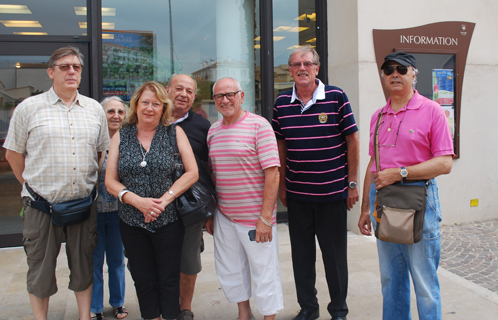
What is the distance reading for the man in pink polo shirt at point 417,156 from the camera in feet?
8.02

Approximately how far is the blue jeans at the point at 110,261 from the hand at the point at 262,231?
1267 millimetres

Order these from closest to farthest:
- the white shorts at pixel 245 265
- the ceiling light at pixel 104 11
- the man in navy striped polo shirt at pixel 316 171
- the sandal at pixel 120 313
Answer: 1. the white shorts at pixel 245 265
2. the man in navy striped polo shirt at pixel 316 171
3. the sandal at pixel 120 313
4. the ceiling light at pixel 104 11

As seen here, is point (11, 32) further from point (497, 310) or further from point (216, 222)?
point (497, 310)

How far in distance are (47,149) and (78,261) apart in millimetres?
855

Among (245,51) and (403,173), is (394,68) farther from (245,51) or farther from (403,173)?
(245,51)

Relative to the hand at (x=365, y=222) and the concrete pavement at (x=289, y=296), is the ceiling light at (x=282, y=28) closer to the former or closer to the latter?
the concrete pavement at (x=289, y=296)

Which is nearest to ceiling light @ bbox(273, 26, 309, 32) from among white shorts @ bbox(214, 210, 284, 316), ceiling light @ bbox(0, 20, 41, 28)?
ceiling light @ bbox(0, 20, 41, 28)

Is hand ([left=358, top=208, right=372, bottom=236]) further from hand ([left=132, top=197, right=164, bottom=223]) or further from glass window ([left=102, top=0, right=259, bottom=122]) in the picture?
glass window ([left=102, top=0, right=259, bottom=122])

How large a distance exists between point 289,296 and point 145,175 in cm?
186

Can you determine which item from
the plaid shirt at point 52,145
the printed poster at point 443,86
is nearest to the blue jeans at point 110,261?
the plaid shirt at point 52,145

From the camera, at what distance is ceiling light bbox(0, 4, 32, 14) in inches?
203

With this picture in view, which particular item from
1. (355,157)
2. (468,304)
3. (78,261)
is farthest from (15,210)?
(468,304)

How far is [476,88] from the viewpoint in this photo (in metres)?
6.12

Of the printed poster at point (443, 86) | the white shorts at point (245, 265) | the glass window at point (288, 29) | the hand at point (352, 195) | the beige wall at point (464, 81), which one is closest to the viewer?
the white shorts at point (245, 265)
